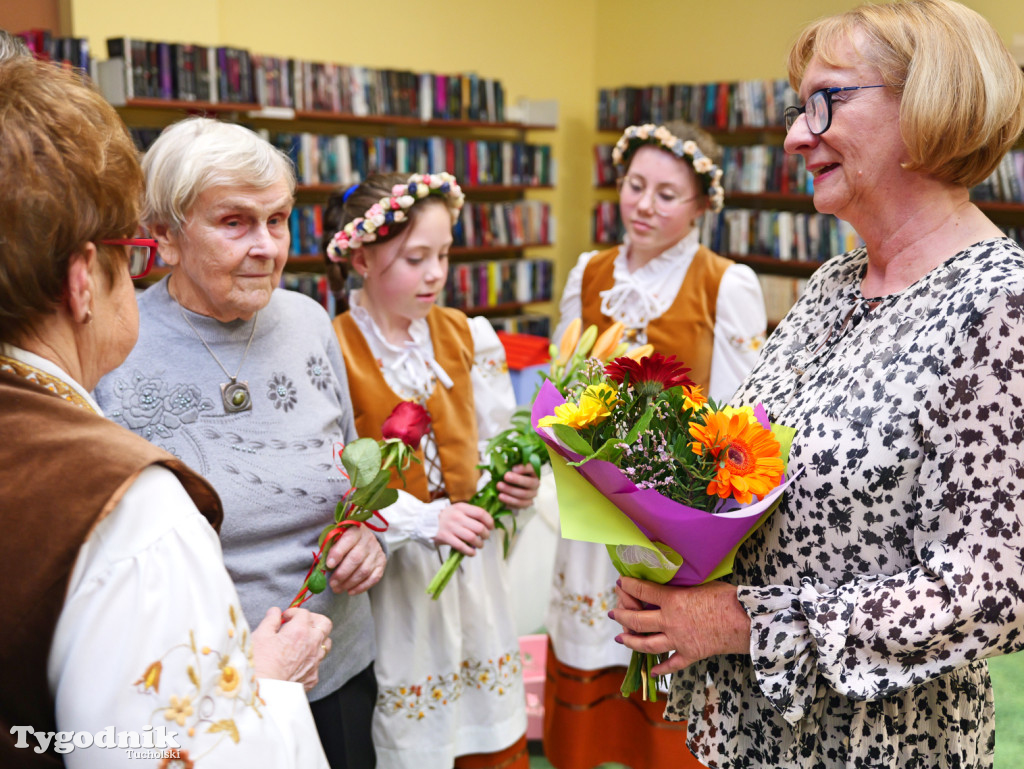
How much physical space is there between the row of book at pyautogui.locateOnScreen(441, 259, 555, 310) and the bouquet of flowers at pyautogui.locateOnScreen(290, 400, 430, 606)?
444cm

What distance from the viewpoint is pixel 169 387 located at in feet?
4.97

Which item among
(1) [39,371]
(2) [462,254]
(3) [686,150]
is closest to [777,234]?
(2) [462,254]

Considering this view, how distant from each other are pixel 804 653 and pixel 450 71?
5.92 metres

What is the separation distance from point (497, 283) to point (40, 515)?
5.88 meters

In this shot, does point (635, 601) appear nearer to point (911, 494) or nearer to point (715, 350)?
point (911, 494)

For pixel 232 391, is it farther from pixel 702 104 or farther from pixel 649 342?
pixel 702 104

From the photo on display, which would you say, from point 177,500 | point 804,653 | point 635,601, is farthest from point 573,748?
point 177,500

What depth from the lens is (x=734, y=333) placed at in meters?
2.59

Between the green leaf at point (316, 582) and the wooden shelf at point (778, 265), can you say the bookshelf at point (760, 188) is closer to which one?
the wooden shelf at point (778, 265)

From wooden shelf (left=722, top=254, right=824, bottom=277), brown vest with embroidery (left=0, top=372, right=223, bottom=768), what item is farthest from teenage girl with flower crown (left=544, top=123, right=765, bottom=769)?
wooden shelf (left=722, top=254, right=824, bottom=277)

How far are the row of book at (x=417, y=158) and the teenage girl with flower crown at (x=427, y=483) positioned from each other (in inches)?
121

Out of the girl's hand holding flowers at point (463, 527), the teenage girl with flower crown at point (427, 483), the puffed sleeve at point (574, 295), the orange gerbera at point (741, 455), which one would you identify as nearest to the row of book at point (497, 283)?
the puffed sleeve at point (574, 295)

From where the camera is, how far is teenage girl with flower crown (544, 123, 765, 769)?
257 centimetres

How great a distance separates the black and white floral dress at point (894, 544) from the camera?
1060mm
